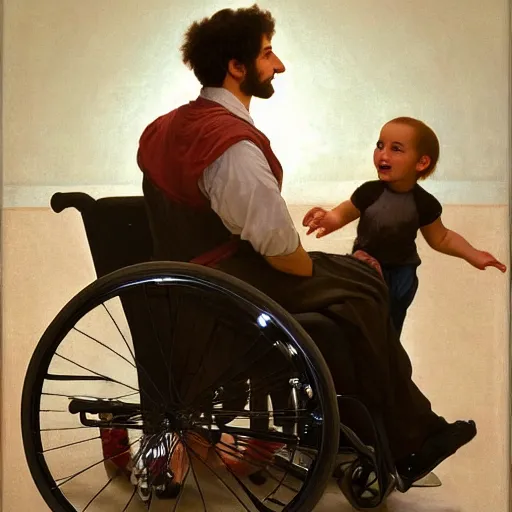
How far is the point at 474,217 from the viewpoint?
1446 millimetres

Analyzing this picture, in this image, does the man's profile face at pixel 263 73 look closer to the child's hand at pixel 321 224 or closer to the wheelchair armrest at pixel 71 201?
the child's hand at pixel 321 224

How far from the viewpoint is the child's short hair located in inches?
56.7

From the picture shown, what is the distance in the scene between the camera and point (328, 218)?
56.4 inches

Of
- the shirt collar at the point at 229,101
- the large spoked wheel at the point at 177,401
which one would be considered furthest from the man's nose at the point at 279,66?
the large spoked wheel at the point at 177,401

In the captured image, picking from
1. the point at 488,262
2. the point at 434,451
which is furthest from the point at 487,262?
the point at 434,451

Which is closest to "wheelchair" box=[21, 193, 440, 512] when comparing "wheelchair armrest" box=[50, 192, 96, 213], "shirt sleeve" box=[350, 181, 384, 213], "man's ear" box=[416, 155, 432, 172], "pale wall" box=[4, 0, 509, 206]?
"wheelchair armrest" box=[50, 192, 96, 213]

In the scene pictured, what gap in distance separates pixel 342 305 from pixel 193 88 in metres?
0.53

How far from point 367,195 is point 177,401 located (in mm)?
545

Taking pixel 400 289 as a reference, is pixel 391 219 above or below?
above

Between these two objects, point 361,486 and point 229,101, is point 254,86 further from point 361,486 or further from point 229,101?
point 361,486

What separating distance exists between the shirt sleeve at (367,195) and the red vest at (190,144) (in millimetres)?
157

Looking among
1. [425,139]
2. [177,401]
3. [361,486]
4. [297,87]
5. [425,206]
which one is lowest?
[361,486]

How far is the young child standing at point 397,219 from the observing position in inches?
56.3

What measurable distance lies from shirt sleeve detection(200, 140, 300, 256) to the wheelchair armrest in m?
0.26
